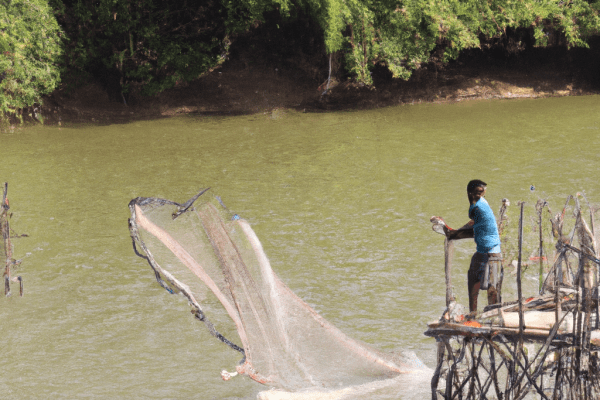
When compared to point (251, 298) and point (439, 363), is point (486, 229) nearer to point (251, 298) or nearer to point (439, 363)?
point (439, 363)

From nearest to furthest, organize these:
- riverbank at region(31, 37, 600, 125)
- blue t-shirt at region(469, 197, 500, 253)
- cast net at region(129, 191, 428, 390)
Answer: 1. cast net at region(129, 191, 428, 390)
2. blue t-shirt at region(469, 197, 500, 253)
3. riverbank at region(31, 37, 600, 125)

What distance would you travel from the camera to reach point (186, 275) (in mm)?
8023

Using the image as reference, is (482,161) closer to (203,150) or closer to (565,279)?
(203,150)

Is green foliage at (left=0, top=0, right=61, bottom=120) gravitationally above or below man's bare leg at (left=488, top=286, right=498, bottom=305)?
above

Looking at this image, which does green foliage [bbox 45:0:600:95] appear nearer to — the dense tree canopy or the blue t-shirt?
the dense tree canopy

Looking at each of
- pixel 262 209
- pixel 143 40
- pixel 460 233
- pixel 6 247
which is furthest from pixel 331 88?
pixel 460 233

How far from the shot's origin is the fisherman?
26.2 feet

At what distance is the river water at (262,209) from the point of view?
9.95 meters

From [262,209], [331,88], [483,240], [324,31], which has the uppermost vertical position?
[324,31]

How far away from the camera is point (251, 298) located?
24.8ft

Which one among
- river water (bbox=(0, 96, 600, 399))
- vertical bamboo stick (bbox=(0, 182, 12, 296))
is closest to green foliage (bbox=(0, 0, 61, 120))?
river water (bbox=(0, 96, 600, 399))

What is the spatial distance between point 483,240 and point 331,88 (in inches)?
800

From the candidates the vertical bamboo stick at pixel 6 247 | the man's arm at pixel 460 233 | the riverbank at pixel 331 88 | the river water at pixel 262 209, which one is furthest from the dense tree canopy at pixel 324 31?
the man's arm at pixel 460 233

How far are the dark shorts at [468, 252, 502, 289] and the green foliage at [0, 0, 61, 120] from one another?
19883mm
